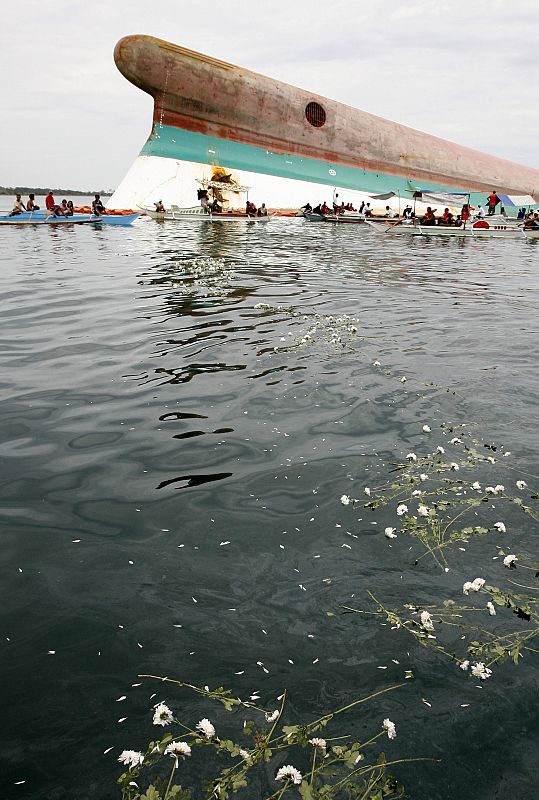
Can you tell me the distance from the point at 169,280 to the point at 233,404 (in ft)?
37.4

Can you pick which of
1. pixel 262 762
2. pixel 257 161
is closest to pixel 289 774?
pixel 262 762

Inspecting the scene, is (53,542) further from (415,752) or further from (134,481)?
(415,752)

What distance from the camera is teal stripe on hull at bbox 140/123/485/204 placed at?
4800 cm

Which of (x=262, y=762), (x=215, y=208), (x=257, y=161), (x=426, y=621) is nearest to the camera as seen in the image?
(x=262, y=762)

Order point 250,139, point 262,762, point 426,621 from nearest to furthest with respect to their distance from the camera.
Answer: point 262,762
point 426,621
point 250,139

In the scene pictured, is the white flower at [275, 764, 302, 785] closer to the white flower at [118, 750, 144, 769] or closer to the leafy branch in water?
the leafy branch in water

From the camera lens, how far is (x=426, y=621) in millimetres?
3785

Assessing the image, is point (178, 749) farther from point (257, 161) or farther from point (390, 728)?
point (257, 161)

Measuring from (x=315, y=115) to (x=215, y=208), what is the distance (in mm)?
17051

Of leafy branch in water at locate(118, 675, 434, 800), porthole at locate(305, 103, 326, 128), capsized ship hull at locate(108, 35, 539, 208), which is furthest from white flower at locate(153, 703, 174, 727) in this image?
porthole at locate(305, 103, 326, 128)

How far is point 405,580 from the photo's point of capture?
4277 millimetres

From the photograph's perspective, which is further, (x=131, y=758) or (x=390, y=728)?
(x=390, y=728)

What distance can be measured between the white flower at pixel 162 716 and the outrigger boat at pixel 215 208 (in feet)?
150

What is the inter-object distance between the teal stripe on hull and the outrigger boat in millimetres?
1793
